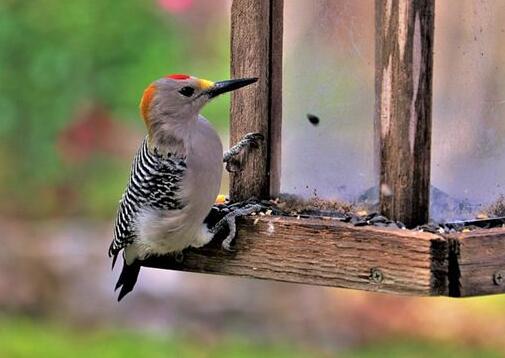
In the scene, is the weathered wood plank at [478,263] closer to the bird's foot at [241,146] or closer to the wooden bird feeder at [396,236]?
the wooden bird feeder at [396,236]

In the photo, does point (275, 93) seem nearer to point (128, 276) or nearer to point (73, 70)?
point (128, 276)

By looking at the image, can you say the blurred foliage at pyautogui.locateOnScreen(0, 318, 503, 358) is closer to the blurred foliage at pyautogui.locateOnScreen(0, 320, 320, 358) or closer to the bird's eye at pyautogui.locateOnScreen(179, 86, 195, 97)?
the blurred foliage at pyautogui.locateOnScreen(0, 320, 320, 358)

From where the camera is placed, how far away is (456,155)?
310 centimetres

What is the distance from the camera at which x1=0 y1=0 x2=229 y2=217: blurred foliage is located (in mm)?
6422

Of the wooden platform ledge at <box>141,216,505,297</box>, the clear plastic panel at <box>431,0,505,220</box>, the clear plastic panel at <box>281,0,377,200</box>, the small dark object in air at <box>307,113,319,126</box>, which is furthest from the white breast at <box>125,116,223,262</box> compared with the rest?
the clear plastic panel at <box>431,0,505,220</box>

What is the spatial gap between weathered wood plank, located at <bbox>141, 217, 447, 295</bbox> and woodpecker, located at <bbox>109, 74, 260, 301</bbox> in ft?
0.34

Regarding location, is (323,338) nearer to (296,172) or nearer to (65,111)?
(65,111)

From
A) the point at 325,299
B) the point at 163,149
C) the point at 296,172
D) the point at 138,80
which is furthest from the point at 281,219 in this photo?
the point at 325,299

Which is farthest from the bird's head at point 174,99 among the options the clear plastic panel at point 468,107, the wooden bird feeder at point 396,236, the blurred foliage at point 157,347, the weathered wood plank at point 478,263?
the blurred foliage at point 157,347

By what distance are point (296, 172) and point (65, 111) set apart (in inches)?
139

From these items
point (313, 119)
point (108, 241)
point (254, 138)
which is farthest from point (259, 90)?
point (108, 241)

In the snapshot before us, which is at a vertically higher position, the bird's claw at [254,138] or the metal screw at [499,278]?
the bird's claw at [254,138]

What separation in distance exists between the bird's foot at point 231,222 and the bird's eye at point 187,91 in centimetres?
41

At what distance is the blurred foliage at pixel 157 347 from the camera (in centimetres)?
642
